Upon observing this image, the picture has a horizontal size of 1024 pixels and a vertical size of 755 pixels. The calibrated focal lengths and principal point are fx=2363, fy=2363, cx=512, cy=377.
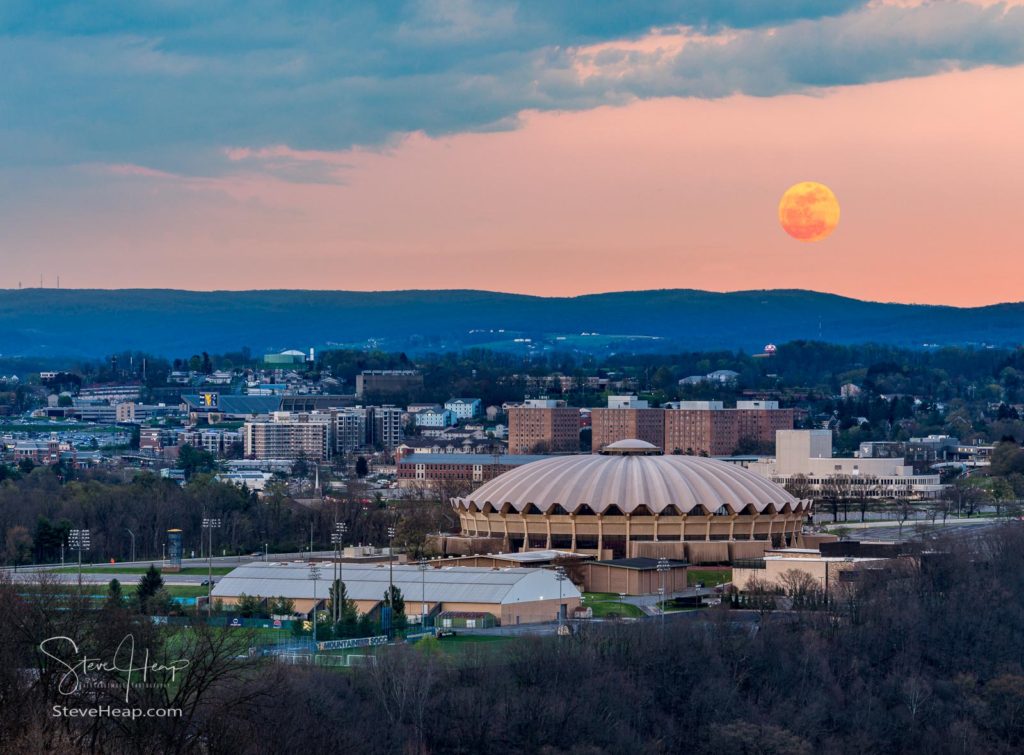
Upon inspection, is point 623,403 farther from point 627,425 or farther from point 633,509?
point 633,509

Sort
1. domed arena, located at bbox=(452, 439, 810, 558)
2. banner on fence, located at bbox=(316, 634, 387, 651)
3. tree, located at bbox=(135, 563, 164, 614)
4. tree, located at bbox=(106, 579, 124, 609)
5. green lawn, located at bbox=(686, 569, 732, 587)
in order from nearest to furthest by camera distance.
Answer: tree, located at bbox=(106, 579, 124, 609)
banner on fence, located at bbox=(316, 634, 387, 651)
tree, located at bbox=(135, 563, 164, 614)
green lawn, located at bbox=(686, 569, 732, 587)
domed arena, located at bbox=(452, 439, 810, 558)

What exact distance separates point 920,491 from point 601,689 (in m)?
84.0

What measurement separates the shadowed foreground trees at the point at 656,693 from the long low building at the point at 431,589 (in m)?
5.75

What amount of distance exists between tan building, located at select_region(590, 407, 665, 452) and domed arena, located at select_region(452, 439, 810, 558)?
326 ft

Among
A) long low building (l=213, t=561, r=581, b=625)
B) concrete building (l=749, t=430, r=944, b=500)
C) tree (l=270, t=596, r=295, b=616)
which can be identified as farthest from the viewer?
concrete building (l=749, t=430, r=944, b=500)

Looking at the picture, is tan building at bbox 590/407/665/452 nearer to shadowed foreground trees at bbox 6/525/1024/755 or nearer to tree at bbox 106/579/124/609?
tree at bbox 106/579/124/609

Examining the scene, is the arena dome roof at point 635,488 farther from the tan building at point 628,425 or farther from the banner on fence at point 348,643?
the tan building at point 628,425

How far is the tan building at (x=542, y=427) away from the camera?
19462 cm

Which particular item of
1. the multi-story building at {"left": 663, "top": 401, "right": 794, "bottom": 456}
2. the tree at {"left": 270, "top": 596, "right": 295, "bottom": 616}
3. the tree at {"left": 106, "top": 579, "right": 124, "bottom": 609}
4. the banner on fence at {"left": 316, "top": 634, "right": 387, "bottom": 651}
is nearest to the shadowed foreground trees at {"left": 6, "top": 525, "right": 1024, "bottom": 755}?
the banner on fence at {"left": 316, "top": 634, "right": 387, "bottom": 651}

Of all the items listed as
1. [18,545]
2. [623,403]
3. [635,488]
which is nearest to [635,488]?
[635,488]

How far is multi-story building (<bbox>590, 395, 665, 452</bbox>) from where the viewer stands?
621 ft

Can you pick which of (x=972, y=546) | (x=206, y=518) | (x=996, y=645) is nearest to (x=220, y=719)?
(x=996, y=645)

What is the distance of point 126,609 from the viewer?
2266 inches
